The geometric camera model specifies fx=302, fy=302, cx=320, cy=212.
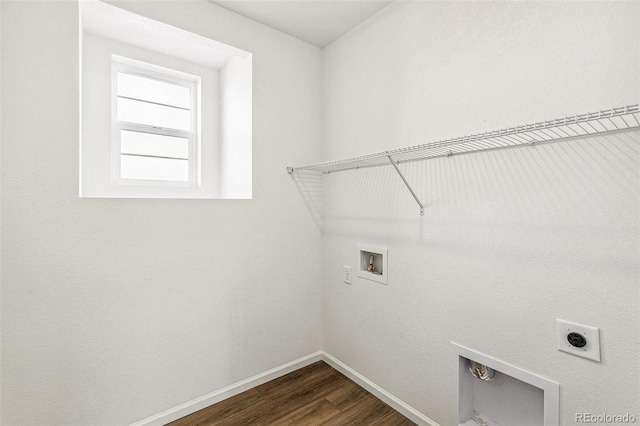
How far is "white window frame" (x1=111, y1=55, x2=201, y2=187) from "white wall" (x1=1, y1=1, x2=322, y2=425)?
60cm

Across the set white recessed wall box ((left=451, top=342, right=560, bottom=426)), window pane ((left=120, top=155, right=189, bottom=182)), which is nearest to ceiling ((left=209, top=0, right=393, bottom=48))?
window pane ((left=120, top=155, right=189, bottom=182))

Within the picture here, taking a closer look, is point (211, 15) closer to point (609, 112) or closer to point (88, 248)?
point (88, 248)

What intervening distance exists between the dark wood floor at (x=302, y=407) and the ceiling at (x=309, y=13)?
2.34 m

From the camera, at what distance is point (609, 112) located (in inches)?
30.7

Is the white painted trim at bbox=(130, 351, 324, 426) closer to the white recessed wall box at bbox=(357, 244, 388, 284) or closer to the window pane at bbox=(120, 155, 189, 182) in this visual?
the white recessed wall box at bbox=(357, 244, 388, 284)

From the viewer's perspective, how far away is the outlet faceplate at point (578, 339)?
1045mm

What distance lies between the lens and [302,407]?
1.76 meters

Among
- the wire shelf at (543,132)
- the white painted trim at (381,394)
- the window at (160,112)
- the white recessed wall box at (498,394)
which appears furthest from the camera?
the window at (160,112)

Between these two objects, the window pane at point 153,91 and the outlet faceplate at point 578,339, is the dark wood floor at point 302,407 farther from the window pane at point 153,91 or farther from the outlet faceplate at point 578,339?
the window pane at point 153,91

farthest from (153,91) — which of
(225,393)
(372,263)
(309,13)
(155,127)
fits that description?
(225,393)

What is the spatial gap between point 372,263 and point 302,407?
94 cm

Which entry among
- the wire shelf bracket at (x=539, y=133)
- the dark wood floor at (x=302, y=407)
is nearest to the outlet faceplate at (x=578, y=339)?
the wire shelf bracket at (x=539, y=133)

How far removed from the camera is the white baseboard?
1.62 meters

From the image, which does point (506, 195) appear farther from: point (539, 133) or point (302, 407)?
point (302, 407)
